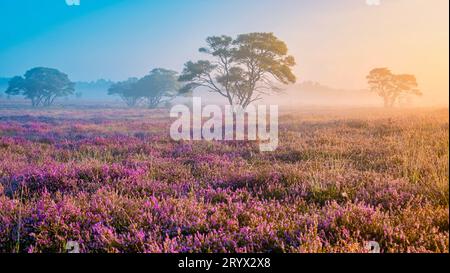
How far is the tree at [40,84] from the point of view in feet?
254

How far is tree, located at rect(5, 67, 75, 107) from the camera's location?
77.4 m

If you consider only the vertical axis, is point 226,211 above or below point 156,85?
below

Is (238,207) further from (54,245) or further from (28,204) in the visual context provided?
(28,204)

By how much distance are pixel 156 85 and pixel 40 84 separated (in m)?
25.2

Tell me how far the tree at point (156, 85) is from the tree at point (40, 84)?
17939 mm

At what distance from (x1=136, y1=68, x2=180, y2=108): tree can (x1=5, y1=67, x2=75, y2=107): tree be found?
58.9 feet

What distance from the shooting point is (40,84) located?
77.8 m

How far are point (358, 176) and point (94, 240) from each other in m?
4.36

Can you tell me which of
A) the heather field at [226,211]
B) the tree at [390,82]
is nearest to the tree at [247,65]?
the heather field at [226,211]

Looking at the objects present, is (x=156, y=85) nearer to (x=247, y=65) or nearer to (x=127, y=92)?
(x=127, y=92)

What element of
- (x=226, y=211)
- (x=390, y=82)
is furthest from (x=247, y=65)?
(x=390, y=82)

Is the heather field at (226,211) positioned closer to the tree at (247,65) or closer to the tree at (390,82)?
the tree at (247,65)
